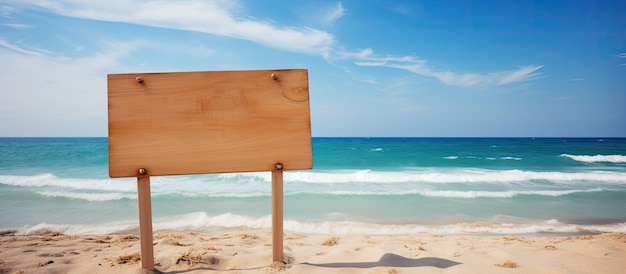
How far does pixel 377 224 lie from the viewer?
6023 millimetres

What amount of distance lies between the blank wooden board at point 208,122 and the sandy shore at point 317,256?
109 cm

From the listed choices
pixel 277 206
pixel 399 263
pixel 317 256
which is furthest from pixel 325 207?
pixel 277 206

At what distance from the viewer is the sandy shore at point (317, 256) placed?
9.91ft

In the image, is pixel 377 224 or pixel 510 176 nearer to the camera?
pixel 377 224

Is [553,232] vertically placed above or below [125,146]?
below

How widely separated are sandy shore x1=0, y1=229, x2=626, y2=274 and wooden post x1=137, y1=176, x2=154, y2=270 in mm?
198

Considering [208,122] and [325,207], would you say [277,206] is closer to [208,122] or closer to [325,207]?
[208,122]

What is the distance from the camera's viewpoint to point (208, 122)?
2.77m

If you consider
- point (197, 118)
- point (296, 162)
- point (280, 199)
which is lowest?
point (280, 199)

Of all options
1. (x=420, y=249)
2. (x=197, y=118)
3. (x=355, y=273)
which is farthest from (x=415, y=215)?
(x=197, y=118)

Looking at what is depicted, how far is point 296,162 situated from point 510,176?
14328 millimetres

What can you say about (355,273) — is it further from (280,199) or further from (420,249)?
(420,249)

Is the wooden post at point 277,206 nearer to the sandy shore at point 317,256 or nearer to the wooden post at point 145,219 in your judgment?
the sandy shore at point 317,256

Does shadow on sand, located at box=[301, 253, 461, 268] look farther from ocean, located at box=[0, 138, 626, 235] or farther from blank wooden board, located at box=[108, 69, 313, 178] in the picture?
ocean, located at box=[0, 138, 626, 235]
